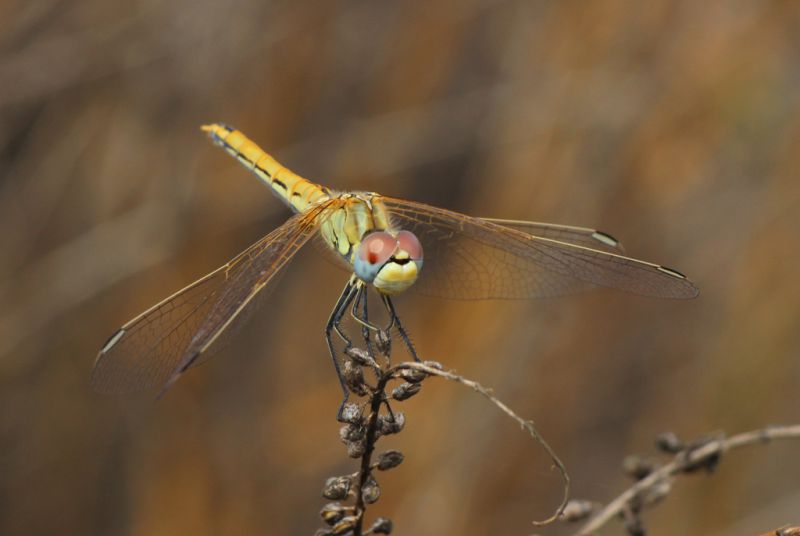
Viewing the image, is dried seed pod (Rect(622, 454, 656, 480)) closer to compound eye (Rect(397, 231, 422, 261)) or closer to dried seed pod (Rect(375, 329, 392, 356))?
dried seed pod (Rect(375, 329, 392, 356))

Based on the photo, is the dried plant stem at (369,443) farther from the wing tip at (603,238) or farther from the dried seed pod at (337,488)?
the wing tip at (603,238)

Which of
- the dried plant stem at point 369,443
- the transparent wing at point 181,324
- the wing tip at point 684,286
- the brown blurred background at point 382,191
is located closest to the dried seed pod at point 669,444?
the wing tip at point 684,286

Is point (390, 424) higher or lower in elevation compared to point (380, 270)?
lower

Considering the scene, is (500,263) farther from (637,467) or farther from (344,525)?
(344,525)

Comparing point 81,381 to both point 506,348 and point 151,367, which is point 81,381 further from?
point 151,367

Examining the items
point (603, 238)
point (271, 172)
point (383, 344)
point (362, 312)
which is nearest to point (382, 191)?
point (271, 172)

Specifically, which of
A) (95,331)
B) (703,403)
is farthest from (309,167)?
(703,403)

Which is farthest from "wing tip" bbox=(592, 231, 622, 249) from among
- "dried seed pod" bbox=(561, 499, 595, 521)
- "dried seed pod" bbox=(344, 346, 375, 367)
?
"dried seed pod" bbox=(344, 346, 375, 367)
